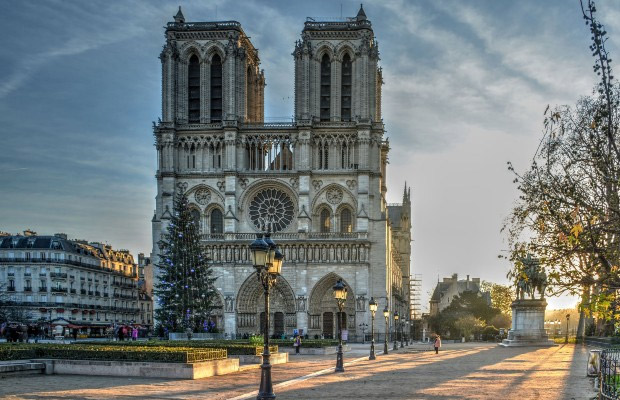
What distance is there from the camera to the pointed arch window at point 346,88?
82.0 metres

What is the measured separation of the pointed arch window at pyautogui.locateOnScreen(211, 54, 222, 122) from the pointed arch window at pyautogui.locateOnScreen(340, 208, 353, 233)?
50.7ft

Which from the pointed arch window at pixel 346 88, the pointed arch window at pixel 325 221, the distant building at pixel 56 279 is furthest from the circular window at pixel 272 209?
the distant building at pixel 56 279

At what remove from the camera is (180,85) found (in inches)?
3226

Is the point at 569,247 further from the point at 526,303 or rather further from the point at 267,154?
the point at 267,154

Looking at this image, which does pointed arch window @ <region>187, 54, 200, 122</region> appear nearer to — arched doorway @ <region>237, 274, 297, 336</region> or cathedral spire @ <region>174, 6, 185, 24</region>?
cathedral spire @ <region>174, 6, 185, 24</region>

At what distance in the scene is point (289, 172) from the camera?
80.5 metres

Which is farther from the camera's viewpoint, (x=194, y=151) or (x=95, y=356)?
(x=194, y=151)

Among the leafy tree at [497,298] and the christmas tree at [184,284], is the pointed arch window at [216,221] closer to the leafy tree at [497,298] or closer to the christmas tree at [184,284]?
the christmas tree at [184,284]

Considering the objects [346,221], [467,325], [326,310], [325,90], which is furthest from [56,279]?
[467,325]

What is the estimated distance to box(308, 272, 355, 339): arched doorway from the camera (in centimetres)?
7838

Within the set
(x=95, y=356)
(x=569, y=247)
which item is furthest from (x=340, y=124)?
(x=569, y=247)

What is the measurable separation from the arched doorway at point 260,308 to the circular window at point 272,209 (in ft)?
17.2

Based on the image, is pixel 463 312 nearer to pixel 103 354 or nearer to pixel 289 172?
pixel 289 172

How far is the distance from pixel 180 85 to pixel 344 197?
63.7 feet
